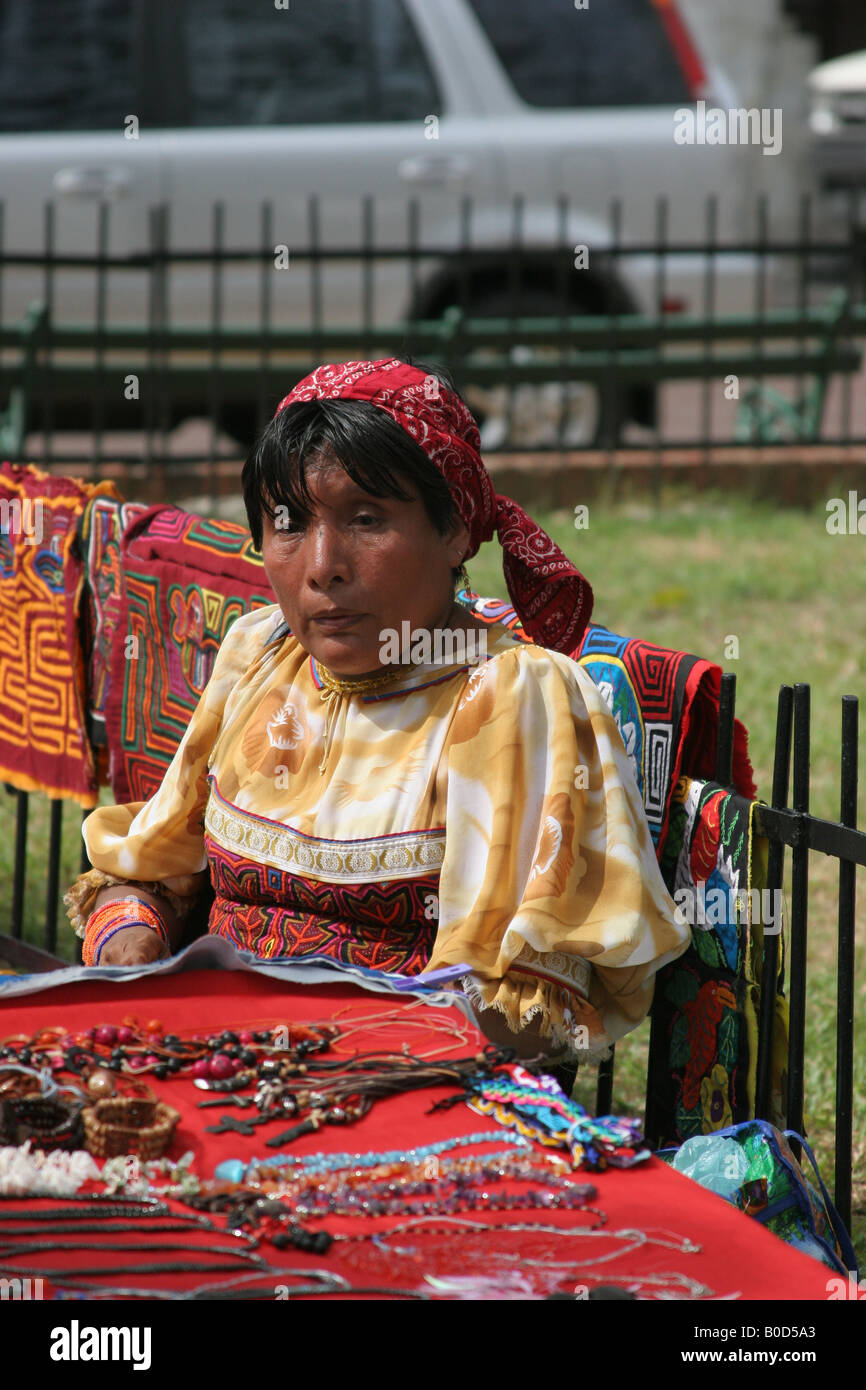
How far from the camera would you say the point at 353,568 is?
2461mm

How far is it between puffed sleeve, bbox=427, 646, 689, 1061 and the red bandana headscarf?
7.6 inches

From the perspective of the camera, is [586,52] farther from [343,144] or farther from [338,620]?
[338,620]

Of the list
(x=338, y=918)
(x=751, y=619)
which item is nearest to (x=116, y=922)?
(x=338, y=918)

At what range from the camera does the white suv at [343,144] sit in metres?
8.19

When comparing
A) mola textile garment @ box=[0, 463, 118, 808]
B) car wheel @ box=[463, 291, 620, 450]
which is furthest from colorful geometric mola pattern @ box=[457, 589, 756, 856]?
car wheel @ box=[463, 291, 620, 450]

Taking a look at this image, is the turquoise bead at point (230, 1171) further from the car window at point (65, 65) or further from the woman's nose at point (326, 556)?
the car window at point (65, 65)

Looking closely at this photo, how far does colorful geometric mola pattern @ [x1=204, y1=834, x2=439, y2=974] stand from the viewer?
2.48 m

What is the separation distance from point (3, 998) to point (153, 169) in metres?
6.74

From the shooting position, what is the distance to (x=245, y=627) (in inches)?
113

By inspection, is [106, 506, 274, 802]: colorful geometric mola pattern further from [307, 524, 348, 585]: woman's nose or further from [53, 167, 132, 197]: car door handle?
[53, 167, 132, 197]: car door handle

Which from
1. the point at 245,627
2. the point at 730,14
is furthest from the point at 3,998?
the point at 730,14

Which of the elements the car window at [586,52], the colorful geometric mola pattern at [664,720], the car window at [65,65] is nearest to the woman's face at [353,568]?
the colorful geometric mola pattern at [664,720]

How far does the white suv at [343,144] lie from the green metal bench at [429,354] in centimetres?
21

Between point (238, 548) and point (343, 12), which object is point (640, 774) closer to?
point (238, 548)
